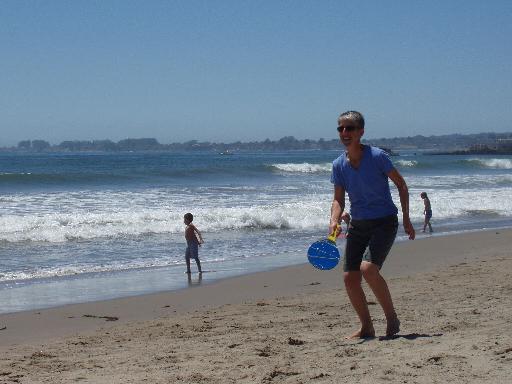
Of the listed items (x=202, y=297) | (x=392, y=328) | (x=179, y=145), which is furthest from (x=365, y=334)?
(x=179, y=145)

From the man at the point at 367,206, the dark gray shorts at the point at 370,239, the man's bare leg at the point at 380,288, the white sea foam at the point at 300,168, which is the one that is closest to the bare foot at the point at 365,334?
the man at the point at 367,206

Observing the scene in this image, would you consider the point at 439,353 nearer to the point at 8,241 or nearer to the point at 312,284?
the point at 312,284

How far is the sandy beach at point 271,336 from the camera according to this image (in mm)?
4836

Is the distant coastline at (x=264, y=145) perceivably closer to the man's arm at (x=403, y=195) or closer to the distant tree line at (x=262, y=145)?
the distant tree line at (x=262, y=145)

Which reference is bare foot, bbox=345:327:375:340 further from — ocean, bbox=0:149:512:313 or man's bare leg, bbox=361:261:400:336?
ocean, bbox=0:149:512:313

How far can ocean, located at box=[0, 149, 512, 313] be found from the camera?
11477mm

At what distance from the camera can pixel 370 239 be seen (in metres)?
5.61

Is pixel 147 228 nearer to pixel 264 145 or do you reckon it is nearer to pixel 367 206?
pixel 367 206

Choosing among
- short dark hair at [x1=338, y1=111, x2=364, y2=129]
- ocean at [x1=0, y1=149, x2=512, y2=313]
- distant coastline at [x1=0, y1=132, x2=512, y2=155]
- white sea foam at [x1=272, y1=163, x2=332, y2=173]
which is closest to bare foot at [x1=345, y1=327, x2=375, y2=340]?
short dark hair at [x1=338, y1=111, x2=364, y2=129]

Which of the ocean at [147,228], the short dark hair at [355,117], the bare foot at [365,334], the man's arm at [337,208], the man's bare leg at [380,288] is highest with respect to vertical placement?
the short dark hair at [355,117]

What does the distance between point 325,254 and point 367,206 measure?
0.49 metres

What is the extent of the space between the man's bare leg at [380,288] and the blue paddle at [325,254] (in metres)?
0.24

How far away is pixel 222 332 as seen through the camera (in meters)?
6.76

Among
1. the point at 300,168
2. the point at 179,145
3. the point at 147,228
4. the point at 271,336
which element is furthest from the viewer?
the point at 179,145
